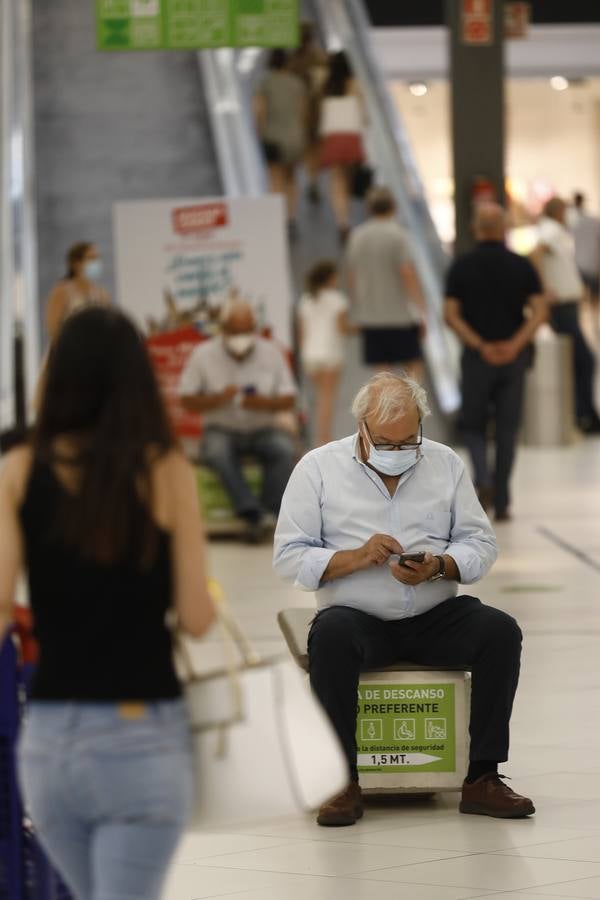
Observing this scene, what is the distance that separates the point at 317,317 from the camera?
14.5 meters

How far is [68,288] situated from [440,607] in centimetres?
878

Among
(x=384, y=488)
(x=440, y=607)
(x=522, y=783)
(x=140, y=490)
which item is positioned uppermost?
(x=140, y=490)

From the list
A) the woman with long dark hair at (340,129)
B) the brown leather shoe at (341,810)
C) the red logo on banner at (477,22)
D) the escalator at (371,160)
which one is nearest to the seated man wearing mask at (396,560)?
the brown leather shoe at (341,810)

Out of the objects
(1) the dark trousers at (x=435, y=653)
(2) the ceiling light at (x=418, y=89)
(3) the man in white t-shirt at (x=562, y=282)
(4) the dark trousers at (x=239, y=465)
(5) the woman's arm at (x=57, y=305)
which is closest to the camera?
(1) the dark trousers at (x=435, y=653)

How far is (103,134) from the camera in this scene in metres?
21.5

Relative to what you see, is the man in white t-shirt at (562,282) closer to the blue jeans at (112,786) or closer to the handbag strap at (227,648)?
the handbag strap at (227,648)

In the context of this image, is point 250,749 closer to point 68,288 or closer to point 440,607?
point 440,607

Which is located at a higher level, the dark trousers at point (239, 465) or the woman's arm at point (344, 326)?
the woman's arm at point (344, 326)

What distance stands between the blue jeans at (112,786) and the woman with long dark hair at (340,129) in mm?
15188

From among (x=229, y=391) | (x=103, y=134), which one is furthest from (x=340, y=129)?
(x=229, y=391)

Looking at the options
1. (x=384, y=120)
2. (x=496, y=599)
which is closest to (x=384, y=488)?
(x=496, y=599)

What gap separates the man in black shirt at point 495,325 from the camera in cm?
1105

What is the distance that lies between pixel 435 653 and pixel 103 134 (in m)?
17.1

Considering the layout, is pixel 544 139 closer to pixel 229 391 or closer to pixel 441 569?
pixel 229 391
